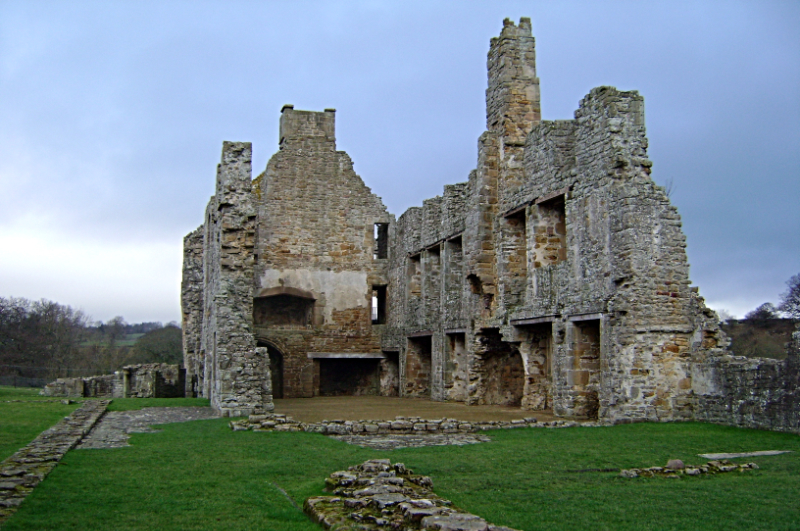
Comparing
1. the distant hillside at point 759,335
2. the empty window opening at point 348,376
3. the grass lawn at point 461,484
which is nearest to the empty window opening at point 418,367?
the empty window opening at point 348,376

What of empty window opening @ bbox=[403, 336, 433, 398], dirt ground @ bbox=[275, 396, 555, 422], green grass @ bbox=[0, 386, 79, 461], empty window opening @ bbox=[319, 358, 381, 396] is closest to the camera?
green grass @ bbox=[0, 386, 79, 461]

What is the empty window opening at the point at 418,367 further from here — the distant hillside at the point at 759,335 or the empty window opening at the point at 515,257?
the distant hillside at the point at 759,335

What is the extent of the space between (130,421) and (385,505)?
922cm

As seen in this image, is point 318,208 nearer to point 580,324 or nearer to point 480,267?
point 480,267

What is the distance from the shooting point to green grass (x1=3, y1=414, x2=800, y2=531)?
19.9ft

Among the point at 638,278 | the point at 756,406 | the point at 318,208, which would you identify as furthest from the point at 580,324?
the point at 318,208

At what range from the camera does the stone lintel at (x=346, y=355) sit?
2538 centimetres

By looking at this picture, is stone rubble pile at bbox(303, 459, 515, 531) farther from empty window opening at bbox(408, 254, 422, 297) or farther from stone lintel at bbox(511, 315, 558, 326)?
empty window opening at bbox(408, 254, 422, 297)

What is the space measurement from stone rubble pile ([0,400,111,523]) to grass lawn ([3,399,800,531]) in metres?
0.13

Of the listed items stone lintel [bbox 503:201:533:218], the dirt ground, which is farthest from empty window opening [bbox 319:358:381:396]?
stone lintel [bbox 503:201:533:218]

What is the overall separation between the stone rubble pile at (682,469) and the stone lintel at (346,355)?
18.0 metres

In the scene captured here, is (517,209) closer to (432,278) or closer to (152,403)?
(432,278)

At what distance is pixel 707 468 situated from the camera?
26.6ft

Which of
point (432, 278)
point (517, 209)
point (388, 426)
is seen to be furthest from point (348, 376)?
point (388, 426)
